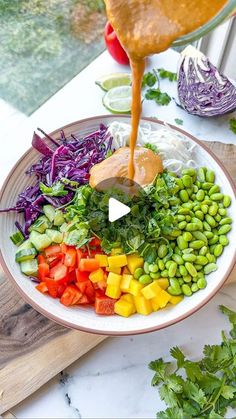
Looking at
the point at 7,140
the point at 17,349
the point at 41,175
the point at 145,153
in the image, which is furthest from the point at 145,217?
the point at 7,140

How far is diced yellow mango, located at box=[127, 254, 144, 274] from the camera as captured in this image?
87.1 inches

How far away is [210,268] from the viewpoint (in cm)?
221

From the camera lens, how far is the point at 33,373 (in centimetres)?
215

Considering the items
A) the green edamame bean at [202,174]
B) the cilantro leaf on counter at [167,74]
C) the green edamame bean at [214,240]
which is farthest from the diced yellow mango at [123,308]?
the cilantro leaf on counter at [167,74]

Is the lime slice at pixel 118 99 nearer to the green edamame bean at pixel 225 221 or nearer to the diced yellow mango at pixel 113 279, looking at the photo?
the green edamame bean at pixel 225 221

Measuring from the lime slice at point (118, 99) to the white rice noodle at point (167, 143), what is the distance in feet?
0.88

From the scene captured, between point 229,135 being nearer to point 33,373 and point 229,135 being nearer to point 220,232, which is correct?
point 220,232

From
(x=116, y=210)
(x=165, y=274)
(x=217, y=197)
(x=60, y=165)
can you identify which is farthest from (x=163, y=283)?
(x=60, y=165)

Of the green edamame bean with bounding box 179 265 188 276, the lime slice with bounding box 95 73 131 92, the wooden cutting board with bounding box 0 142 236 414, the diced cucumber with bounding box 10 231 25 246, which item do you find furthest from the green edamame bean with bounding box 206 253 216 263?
the lime slice with bounding box 95 73 131 92

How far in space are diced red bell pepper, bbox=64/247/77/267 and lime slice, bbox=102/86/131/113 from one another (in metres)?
0.89

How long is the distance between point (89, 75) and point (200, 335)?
1.55m

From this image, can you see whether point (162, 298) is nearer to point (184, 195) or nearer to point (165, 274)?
point (165, 274)

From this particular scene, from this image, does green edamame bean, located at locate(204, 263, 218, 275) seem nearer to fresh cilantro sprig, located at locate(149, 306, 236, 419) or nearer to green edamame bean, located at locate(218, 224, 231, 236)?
green edamame bean, located at locate(218, 224, 231, 236)

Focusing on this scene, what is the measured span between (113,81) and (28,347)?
1.48 meters
